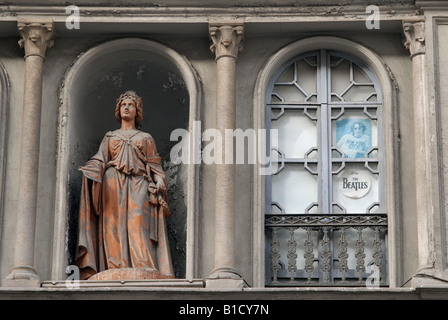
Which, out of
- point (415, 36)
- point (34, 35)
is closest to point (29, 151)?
point (34, 35)

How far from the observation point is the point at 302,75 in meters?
23.3

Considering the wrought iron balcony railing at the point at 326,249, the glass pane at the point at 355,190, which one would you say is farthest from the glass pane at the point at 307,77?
the wrought iron balcony railing at the point at 326,249

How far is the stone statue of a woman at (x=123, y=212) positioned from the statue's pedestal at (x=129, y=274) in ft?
0.13

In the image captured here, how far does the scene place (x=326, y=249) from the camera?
72.9 ft

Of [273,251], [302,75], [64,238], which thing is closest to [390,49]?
[302,75]

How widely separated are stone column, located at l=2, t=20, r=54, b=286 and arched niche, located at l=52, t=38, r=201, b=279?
1.21 ft

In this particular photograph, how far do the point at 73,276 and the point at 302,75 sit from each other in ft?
13.1

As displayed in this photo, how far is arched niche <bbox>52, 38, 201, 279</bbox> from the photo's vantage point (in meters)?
22.3

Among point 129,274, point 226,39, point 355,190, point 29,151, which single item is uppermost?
point 226,39

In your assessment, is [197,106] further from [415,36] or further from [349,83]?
[415,36]

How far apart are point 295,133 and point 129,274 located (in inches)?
116

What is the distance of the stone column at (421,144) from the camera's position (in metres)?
21.7

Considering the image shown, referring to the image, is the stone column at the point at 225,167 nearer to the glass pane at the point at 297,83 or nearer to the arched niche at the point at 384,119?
the arched niche at the point at 384,119

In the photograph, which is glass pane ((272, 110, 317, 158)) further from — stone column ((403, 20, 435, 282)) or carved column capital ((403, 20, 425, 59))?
carved column capital ((403, 20, 425, 59))
